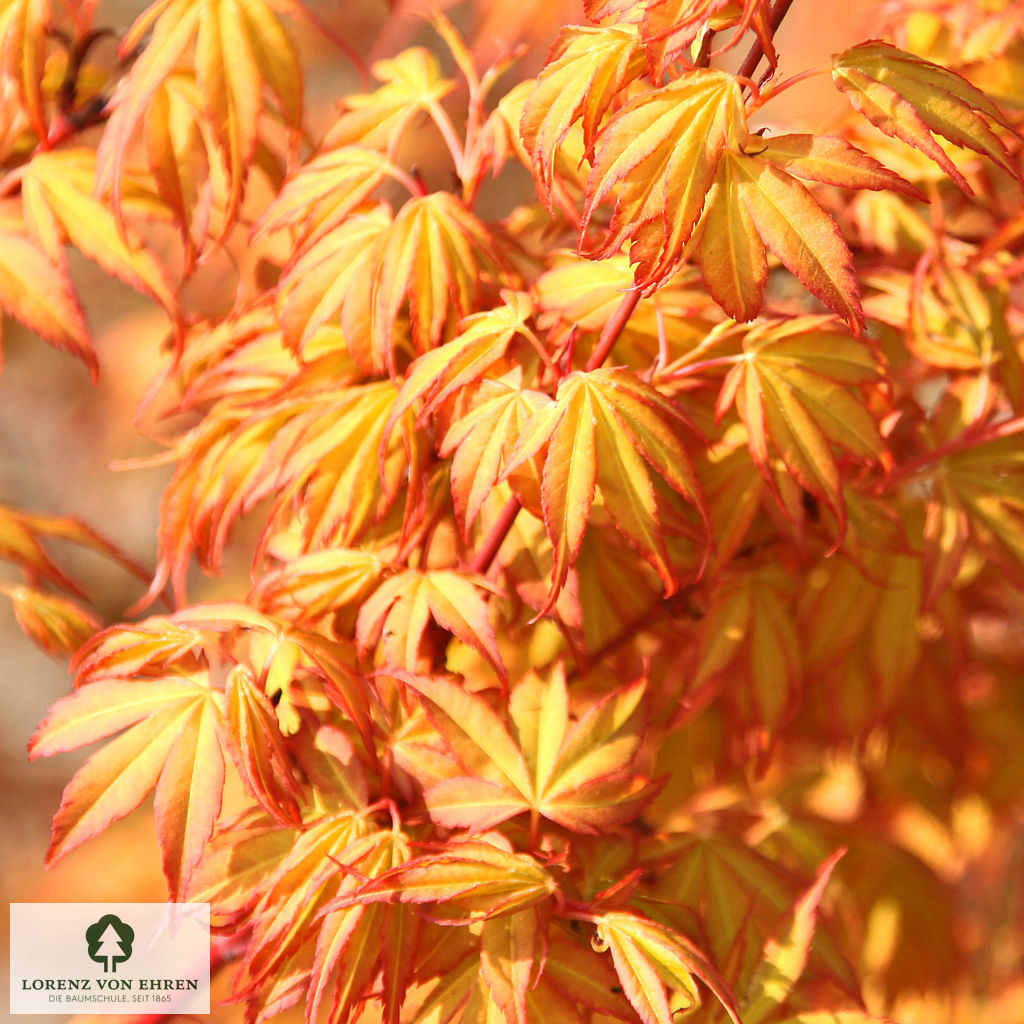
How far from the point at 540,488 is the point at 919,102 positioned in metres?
0.28

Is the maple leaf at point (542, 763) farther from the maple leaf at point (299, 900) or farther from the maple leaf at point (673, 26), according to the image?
the maple leaf at point (673, 26)

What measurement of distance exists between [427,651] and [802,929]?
0.31 metres

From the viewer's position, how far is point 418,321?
0.67 meters

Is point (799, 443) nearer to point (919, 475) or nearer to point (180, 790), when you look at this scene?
point (919, 475)

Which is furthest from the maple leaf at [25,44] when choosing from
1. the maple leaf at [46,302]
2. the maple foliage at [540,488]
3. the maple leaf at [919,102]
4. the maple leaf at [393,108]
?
the maple leaf at [919,102]

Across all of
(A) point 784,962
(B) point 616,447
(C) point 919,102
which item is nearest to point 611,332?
(B) point 616,447

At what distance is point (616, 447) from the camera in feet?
1.88

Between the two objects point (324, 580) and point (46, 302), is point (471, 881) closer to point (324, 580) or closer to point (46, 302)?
point (324, 580)

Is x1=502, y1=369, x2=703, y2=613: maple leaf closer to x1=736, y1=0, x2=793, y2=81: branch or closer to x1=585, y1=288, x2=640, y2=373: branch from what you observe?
x1=585, y1=288, x2=640, y2=373: branch

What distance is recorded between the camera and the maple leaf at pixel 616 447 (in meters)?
0.55

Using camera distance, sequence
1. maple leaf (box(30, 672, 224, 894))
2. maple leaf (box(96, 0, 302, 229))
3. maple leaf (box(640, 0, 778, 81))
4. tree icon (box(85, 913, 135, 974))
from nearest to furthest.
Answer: maple leaf (box(640, 0, 778, 81))
maple leaf (box(30, 672, 224, 894))
maple leaf (box(96, 0, 302, 229))
tree icon (box(85, 913, 135, 974))

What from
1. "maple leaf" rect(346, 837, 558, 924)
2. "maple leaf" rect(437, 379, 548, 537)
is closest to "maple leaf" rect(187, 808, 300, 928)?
"maple leaf" rect(346, 837, 558, 924)

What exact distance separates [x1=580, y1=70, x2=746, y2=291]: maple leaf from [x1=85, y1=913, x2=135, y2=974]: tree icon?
665 mm

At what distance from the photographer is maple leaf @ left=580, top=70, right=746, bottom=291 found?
0.49 m
